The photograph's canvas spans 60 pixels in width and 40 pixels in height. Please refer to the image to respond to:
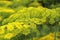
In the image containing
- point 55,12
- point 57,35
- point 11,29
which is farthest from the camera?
point 57,35

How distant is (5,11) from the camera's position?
19.1 feet

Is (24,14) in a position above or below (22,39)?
above

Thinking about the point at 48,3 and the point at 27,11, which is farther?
the point at 48,3

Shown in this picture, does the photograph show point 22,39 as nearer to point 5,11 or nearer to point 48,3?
point 5,11

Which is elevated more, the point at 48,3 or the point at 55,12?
the point at 55,12

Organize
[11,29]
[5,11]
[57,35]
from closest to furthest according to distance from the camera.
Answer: [11,29], [57,35], [5,11]

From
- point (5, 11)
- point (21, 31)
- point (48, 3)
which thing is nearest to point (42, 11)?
point (21, 31)

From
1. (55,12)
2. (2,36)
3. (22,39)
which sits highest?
(55,12)

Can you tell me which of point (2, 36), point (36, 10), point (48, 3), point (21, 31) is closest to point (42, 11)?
point (36, 10)

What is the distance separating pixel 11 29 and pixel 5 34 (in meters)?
0.17

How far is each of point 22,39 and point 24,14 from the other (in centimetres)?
99

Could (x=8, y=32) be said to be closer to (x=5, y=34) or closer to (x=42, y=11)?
(x=5, y=34)

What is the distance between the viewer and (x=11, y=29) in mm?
3922

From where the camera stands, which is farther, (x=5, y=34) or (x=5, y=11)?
(x=5, y=11)
